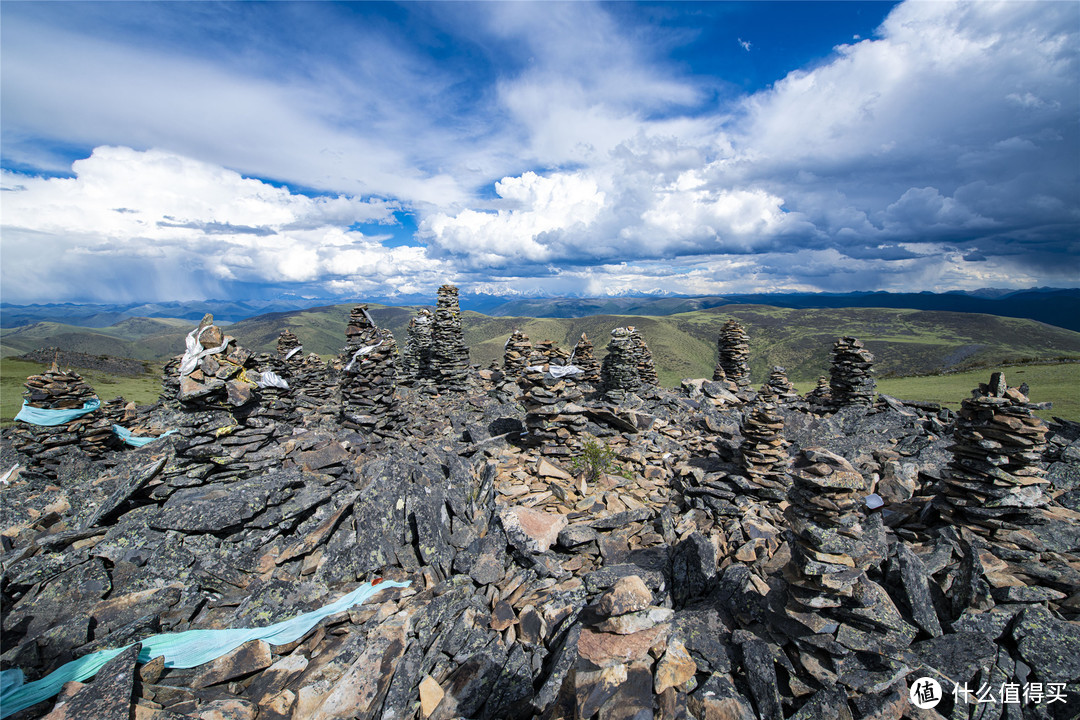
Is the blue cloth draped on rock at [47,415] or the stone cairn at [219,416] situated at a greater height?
the stone cairn at [219,416]

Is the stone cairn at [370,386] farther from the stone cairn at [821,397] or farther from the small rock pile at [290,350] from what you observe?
the stone cairn at [821,397]

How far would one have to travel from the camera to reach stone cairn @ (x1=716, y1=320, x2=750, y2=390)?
31.0 meters

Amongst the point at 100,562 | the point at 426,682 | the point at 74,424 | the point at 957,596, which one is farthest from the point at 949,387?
the point at 74,424

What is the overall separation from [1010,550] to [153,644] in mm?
16107

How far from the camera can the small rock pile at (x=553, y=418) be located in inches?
570

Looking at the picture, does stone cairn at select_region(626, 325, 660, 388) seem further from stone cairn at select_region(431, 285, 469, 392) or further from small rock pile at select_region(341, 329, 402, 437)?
small rock pile at select_region(341, 329, 402, 437)

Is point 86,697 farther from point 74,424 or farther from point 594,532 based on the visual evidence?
point 74,424

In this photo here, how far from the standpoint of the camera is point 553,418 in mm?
14633

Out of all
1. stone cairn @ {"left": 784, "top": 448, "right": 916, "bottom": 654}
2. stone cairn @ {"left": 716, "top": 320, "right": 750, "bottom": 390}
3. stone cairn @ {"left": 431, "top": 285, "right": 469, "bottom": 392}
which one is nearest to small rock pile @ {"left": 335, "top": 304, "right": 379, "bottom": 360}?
stone cairn @ {"left": 431, "top": 285, "right": 469, "bottom": 392}

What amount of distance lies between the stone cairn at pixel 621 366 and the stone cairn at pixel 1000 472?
54.3 feet

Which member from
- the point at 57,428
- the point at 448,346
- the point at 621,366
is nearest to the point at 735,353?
the point at 621,366

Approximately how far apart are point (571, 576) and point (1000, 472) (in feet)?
31.1

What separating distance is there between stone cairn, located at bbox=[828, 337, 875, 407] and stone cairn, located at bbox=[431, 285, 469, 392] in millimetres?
23498

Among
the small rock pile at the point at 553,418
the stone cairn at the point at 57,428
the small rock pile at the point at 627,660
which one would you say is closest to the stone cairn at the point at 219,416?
the small rock pile at the point at 553,418
